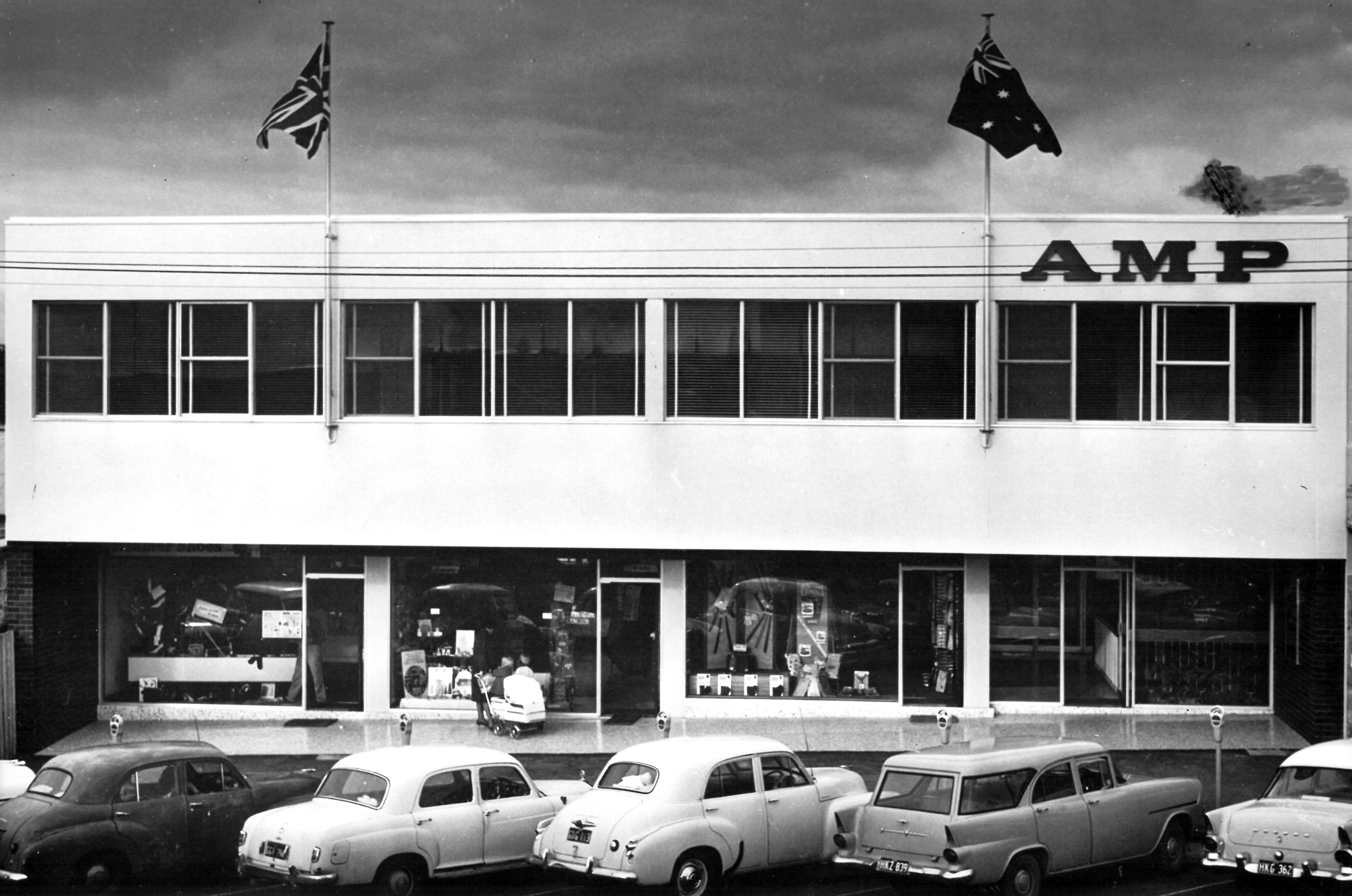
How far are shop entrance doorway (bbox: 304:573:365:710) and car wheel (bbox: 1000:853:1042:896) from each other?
12735mm

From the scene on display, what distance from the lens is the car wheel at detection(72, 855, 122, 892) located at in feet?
40.9

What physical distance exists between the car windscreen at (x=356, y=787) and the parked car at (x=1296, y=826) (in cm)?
774

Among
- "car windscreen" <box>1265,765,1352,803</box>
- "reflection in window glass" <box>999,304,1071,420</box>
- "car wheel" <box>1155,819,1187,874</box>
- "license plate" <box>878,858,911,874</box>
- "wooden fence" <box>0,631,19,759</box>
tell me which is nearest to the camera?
"license plate" <box>878,858,911,874</box>

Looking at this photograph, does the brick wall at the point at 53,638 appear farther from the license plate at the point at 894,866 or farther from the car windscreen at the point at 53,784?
the license plate at the point at 894,866

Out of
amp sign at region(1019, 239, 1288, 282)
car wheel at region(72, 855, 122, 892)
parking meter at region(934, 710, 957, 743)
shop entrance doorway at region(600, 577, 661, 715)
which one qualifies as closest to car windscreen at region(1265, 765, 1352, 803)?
parking meter at region(934, 710, 957, 743)

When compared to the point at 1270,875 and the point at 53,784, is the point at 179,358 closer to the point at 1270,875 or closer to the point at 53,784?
the point at 53,784

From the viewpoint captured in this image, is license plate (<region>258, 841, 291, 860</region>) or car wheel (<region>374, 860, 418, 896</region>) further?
car wheel (<region>374, 860, 418, 896</region>)

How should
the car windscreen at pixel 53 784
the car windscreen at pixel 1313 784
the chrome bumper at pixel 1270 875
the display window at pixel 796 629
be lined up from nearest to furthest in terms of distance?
the chrome bumper at pixel 1270 875, the car windscreen at pixel 1313 784, the car windscreen at pixel 53 784, the display window at pixel 796 629

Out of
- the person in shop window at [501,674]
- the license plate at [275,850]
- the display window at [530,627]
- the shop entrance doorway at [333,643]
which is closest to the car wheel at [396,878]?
the license plate at [275,850]

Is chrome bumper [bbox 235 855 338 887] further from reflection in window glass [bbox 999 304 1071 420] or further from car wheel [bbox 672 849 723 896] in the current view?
reflection in window glass [bbox 999 304 1071 420]

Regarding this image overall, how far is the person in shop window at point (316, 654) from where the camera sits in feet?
70.7

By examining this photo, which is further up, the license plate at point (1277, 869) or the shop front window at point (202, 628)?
the shop front window at point (202, 628)

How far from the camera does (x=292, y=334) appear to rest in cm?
2109

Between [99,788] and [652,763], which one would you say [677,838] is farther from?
[99,788]
